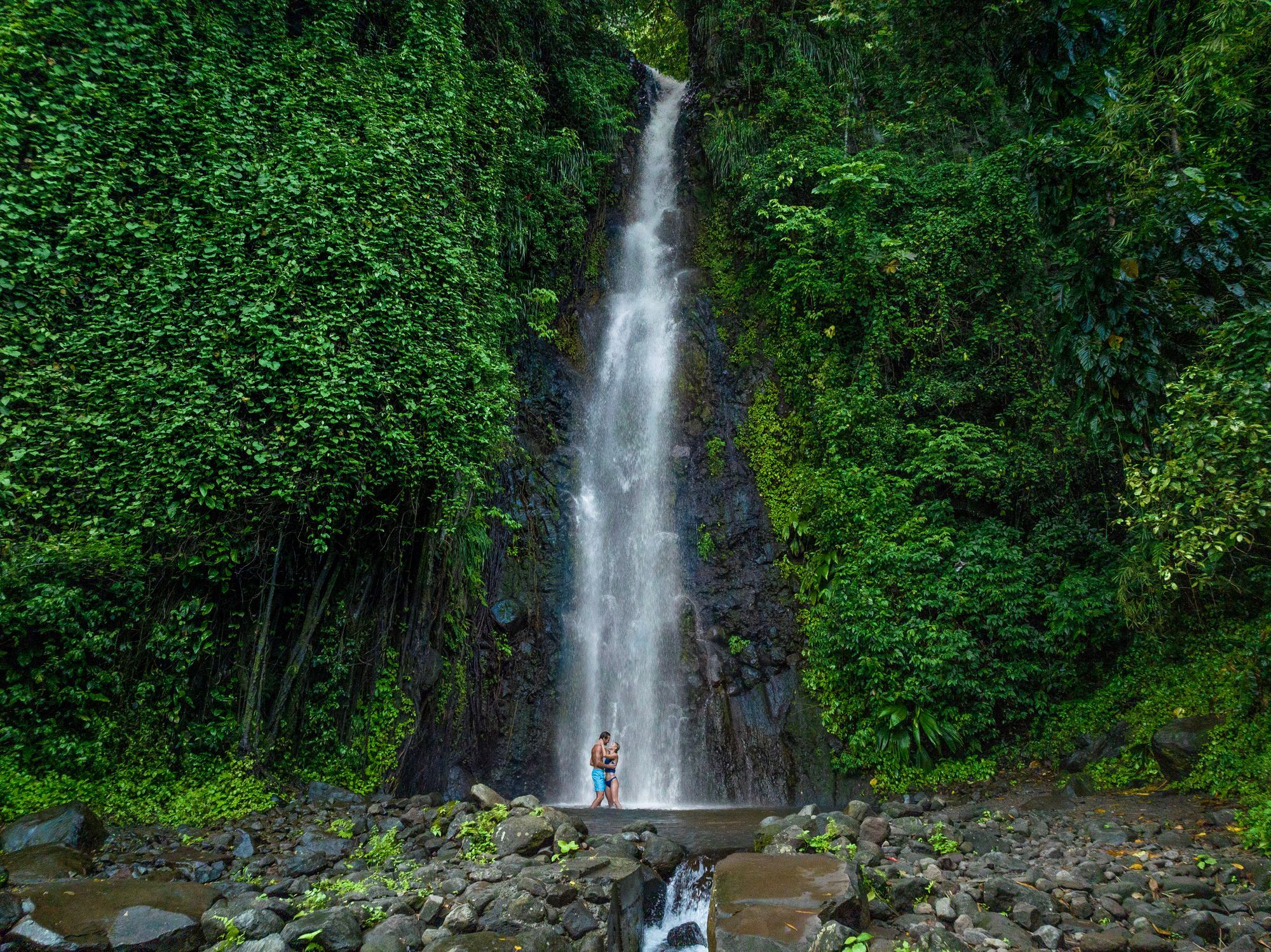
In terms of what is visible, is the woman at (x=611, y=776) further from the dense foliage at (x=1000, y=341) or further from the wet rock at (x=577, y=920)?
the wet rock at (x=577, y=920)

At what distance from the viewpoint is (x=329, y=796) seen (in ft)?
22.5

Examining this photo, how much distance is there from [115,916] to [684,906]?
394cm

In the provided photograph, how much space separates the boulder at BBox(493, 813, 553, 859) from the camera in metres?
5.70

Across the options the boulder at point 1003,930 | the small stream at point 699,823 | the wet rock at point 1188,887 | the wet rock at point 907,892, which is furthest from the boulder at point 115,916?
the wet rock at point 1188,887

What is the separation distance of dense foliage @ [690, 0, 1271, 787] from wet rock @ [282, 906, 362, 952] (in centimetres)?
630

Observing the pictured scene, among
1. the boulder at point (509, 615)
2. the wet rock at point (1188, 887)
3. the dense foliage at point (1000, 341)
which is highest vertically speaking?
the dense foliage at point (1000, 341)

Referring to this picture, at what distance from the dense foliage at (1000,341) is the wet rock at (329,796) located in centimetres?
585

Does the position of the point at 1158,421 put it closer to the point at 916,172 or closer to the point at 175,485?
the point at 916,172

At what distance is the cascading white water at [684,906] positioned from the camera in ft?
17.9

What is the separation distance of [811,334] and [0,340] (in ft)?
33.3

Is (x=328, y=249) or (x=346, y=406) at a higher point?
(x=328, y=249)

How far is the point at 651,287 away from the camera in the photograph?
563 inches

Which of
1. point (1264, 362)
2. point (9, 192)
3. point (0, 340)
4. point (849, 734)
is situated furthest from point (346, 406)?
point (1264, 362)

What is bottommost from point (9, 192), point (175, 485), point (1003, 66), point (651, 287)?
point (175, 485)
